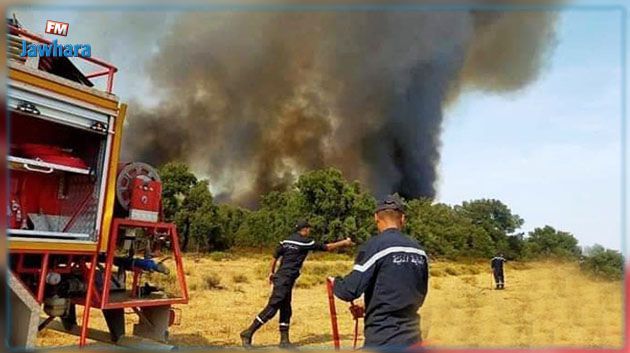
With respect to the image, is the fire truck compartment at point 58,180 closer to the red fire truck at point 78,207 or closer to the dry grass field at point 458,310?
the red fire truck at point 78,207

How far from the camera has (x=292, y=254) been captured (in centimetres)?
517

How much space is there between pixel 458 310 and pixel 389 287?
24.0 feet

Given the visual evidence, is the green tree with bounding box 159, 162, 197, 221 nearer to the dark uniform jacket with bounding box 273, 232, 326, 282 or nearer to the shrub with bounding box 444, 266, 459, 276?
the shrub with bounding box 444, 266, 459, 276

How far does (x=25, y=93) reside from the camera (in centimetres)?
356

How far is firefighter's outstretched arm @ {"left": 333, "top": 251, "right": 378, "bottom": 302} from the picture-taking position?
2.43 meters

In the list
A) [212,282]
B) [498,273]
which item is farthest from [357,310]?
[498,273]

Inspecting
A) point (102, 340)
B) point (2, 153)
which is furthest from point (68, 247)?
point (2, 153)

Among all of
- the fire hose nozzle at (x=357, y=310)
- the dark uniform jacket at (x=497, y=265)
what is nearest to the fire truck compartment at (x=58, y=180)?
the fire hose nozzle at (x=357, y=310)

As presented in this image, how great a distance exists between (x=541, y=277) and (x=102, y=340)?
13.4 m

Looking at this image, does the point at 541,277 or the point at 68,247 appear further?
the point at 541,277

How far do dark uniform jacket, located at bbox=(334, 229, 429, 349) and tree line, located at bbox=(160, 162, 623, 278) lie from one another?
1583 centimetres

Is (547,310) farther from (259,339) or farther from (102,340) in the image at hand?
(102,340)

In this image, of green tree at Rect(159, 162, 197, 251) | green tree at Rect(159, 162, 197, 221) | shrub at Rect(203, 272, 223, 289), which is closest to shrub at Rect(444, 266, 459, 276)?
shrub at Rect(203, 272, 223, 289)

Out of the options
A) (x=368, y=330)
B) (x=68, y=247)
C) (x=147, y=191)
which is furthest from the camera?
(x=147, y=191)
